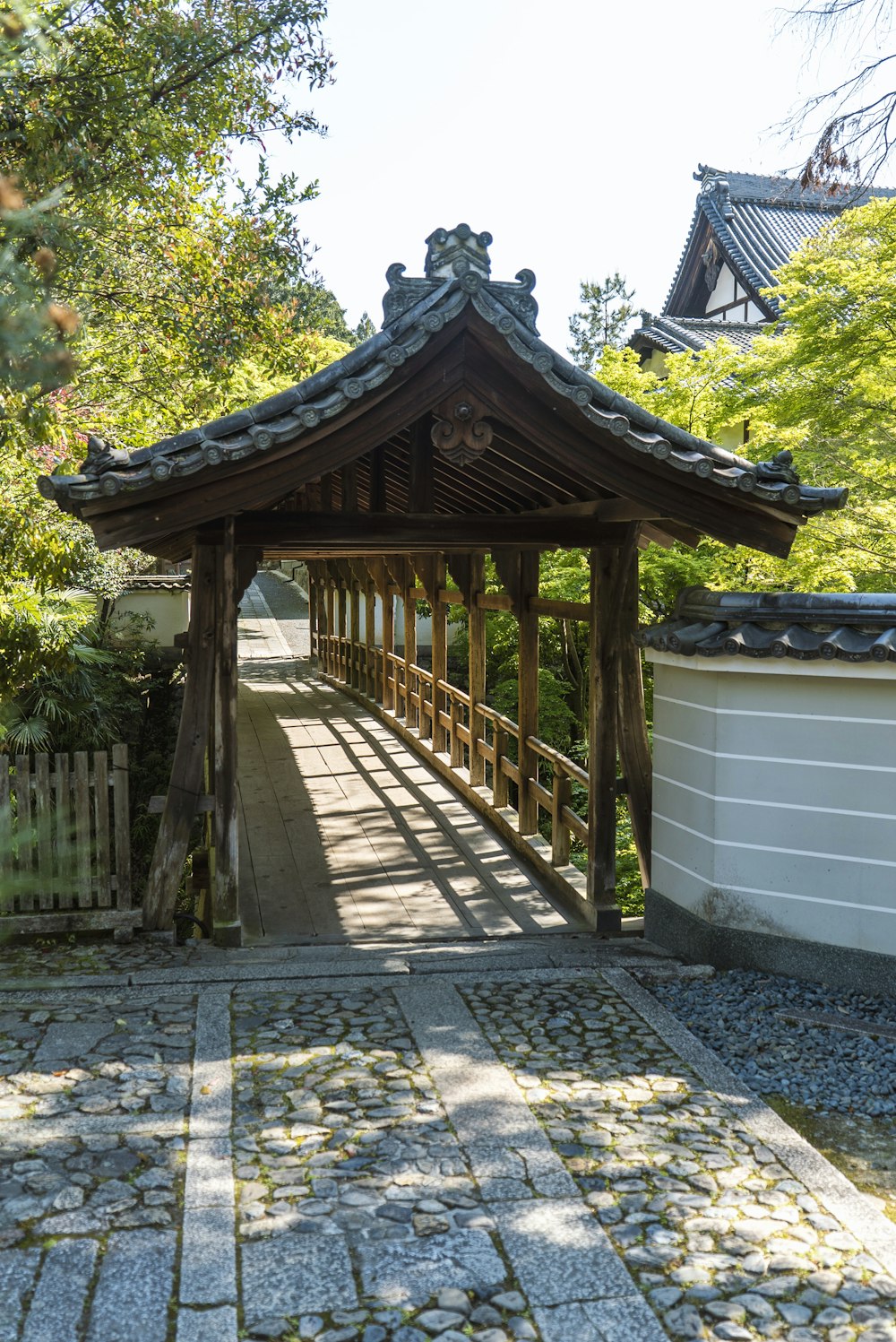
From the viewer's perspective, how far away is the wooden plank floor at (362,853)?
24.8 ft

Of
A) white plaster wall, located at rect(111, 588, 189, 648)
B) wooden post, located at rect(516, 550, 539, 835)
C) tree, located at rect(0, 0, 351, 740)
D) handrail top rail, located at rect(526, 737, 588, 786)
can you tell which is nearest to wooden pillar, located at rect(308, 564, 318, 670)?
white plaster wall, located at rect(111, 588, 189, 648)

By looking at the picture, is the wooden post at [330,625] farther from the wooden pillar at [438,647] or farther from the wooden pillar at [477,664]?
the wooden pillar at [477,664]

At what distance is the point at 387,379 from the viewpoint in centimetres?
575

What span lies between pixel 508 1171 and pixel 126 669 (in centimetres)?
1246

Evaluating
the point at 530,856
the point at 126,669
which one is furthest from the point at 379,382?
the point at 126,669

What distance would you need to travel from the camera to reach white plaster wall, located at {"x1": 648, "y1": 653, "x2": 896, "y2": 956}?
5.52m

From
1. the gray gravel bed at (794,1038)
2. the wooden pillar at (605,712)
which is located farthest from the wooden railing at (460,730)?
the gray gravel bed at (794,1038)

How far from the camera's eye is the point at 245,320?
10.0 metres

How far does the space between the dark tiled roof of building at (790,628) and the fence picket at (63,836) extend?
12.0 ft

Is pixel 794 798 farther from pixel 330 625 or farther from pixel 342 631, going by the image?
pixel 330 625

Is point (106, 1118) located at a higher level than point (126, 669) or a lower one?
lower

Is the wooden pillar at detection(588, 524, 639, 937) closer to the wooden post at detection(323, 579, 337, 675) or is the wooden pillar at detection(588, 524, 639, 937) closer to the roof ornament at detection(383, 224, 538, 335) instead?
the roof ornament at detection(383, 224, 538, 335)

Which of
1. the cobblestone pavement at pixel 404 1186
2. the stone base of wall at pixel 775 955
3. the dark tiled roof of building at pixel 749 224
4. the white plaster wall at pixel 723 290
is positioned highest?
the dark tiled roof of building at pixel 749 224

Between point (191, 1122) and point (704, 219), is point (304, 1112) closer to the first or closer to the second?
point (191, 1122)
